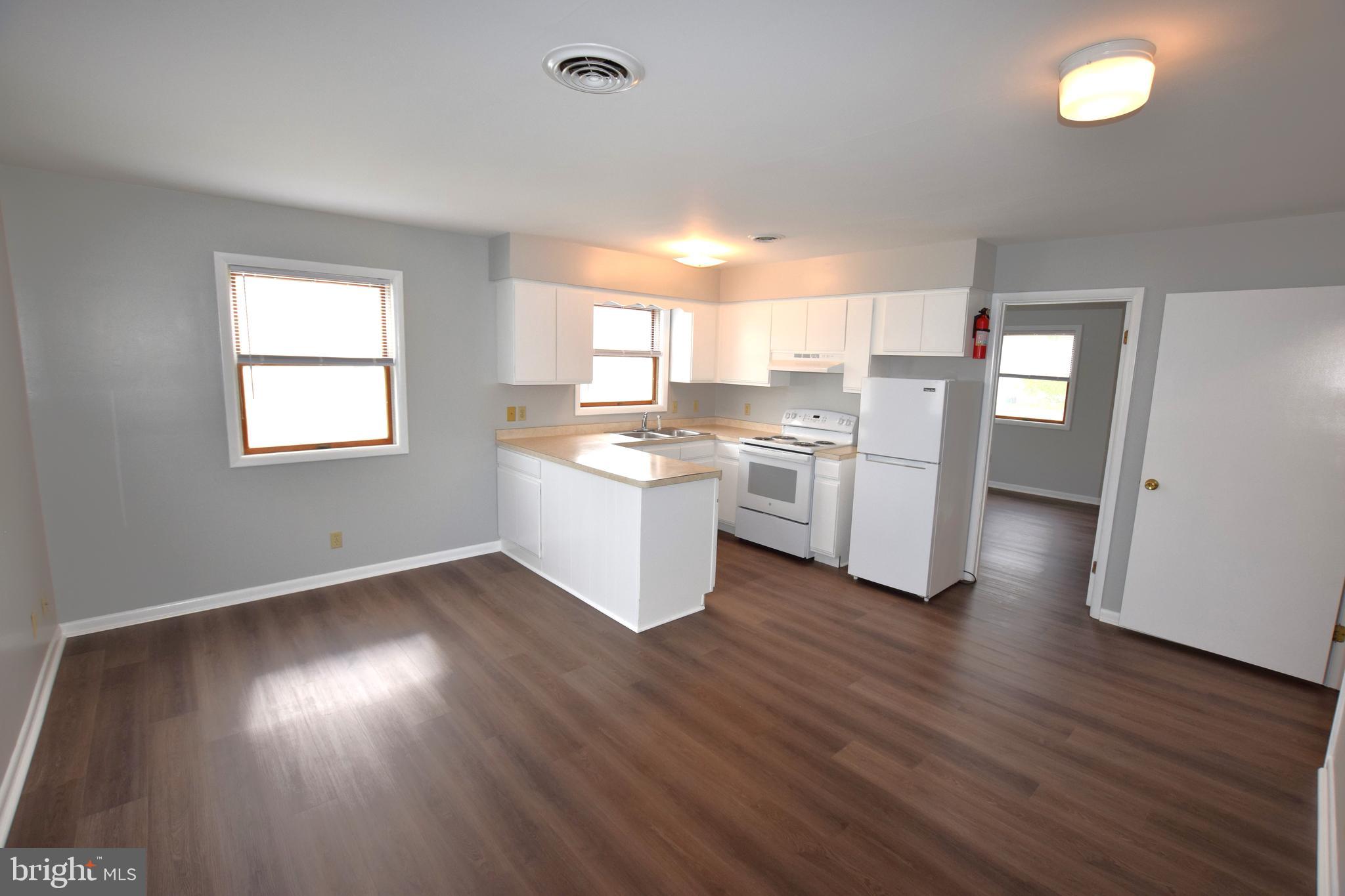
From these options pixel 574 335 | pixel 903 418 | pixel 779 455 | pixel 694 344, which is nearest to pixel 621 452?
pixel 574 335

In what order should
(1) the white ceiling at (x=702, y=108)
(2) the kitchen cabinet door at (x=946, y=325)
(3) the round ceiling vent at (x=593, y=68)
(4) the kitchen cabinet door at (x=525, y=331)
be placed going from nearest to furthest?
1. (1) the white ceiling at (x=702, y=108)
2. (3) the round ceiling vent at (x=593, y=68)
3. (2) the kitchen cabinet door at (x=946, y=325)
4. (4) the kitchen cabinet door at (x=525, y=331)

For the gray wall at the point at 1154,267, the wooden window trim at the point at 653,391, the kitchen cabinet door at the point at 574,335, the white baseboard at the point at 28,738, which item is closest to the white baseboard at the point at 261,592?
the white baseboard at the point at 28,738

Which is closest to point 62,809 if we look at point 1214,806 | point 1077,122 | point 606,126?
point 606,126

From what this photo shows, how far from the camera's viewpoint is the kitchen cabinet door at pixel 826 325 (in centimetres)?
466

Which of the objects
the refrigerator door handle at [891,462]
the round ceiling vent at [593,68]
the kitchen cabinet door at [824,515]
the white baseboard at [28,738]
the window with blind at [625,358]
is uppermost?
the round ceiling vent at [593,68]

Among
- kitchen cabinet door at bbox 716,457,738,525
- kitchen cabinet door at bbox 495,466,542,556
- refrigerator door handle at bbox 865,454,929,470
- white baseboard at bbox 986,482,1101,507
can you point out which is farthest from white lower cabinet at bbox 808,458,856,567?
white baseboard at bbox 986,482,1101,507

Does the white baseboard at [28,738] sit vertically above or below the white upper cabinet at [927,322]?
below

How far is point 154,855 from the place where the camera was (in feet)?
6.03

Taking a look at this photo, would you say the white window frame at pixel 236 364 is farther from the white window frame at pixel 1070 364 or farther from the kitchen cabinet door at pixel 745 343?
the white window frame at pixel 1070 364

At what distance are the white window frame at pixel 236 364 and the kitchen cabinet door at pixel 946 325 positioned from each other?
3.60 metres

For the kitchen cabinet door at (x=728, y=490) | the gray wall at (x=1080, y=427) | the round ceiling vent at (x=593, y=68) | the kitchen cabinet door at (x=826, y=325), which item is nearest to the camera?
the round ceiling vent at (x=593, y=68)

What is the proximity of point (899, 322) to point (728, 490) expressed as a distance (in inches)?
77.0

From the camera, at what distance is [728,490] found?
17.2 ft

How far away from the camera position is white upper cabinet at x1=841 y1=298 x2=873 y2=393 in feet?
14.8
